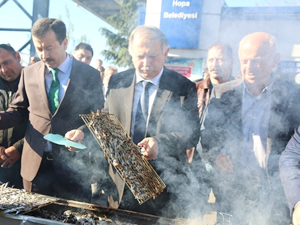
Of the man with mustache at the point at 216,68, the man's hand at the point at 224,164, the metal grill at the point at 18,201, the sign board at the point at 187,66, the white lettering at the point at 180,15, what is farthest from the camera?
the sign board at the point at 187,66

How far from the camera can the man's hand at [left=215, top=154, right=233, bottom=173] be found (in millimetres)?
2469

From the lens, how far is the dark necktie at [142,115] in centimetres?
258

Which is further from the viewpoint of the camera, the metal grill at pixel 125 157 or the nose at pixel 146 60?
the nose at pixel 146 60

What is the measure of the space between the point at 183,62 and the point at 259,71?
6.28ft

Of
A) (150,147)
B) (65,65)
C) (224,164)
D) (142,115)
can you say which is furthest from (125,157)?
(65,65)

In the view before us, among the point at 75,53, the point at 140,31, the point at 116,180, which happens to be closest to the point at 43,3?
the point at 75,53

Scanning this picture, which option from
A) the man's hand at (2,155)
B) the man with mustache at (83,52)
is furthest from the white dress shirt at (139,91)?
the man with mustache at (83,52)

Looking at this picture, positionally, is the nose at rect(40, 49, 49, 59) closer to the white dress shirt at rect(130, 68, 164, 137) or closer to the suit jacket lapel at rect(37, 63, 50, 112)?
the suit jacket lapel at rect(37, 63, 50, 112)

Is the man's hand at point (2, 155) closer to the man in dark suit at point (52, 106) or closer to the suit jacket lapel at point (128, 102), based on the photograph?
the man in dark suit at point (52, 106)

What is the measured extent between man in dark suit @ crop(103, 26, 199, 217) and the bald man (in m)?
0.37

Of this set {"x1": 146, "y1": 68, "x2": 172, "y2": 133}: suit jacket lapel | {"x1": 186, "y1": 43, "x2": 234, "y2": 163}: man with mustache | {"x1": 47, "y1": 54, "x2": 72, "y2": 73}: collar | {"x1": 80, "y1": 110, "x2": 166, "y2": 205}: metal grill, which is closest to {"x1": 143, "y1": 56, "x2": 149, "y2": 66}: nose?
{"x1": 146, "y1": 68, "x2": 172, "y2": 133}: suit jacket lapel

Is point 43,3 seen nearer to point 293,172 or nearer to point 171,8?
point 171,8

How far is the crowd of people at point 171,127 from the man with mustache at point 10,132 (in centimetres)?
38

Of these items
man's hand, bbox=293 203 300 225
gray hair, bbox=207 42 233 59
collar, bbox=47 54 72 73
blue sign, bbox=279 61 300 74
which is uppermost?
gray hair, bbox=207 42 233 59
